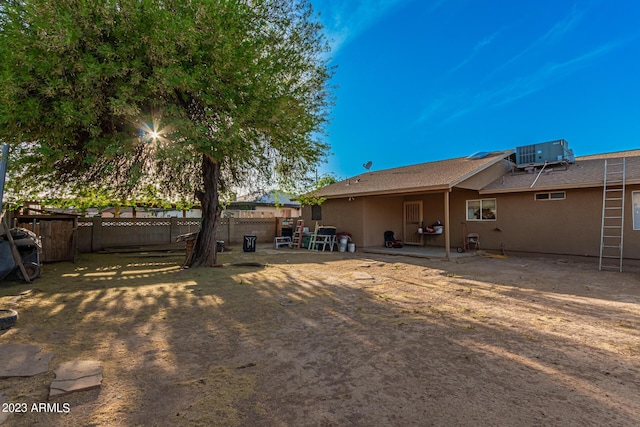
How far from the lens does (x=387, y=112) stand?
21219mm

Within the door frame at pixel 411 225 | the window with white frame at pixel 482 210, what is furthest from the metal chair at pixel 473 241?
the door frame at pixel 411 225

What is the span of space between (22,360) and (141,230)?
11527 millimetres

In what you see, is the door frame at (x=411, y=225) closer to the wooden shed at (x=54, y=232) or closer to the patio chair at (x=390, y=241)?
the patio chair at (x=390, y=241)

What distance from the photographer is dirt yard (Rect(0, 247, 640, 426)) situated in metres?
2.12

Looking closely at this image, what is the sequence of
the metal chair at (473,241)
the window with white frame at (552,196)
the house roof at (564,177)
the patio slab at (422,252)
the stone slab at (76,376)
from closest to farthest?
1. the stone slab at (76,376)
2. the house roof at (564,177)
3. the window with white frame at (552,196)
4. the patio slab at (422,252)
5. the metal chair at (473,241)

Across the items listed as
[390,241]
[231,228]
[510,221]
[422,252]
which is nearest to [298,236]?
[231,228]

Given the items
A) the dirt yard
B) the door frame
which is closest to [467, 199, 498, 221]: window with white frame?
the door frame

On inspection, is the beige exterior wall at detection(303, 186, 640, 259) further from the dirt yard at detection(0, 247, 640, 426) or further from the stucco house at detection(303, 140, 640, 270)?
the dirt yard at detection(0, 247, 640, 426)

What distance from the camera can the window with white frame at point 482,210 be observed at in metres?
11.6

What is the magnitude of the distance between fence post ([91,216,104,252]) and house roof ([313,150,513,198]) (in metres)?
8.47

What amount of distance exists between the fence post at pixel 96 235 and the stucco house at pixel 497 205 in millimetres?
9028

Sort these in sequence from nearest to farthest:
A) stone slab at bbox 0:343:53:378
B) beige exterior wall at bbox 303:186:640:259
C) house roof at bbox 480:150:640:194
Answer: stone slab at bbox 0:343:53:378 < house roof at bbox 480:150:640:194 < beige exterior wall at bbox 303:186:640:259

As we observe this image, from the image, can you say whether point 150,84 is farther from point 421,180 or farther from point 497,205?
point 497,205

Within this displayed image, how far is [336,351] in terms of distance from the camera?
3.17m
